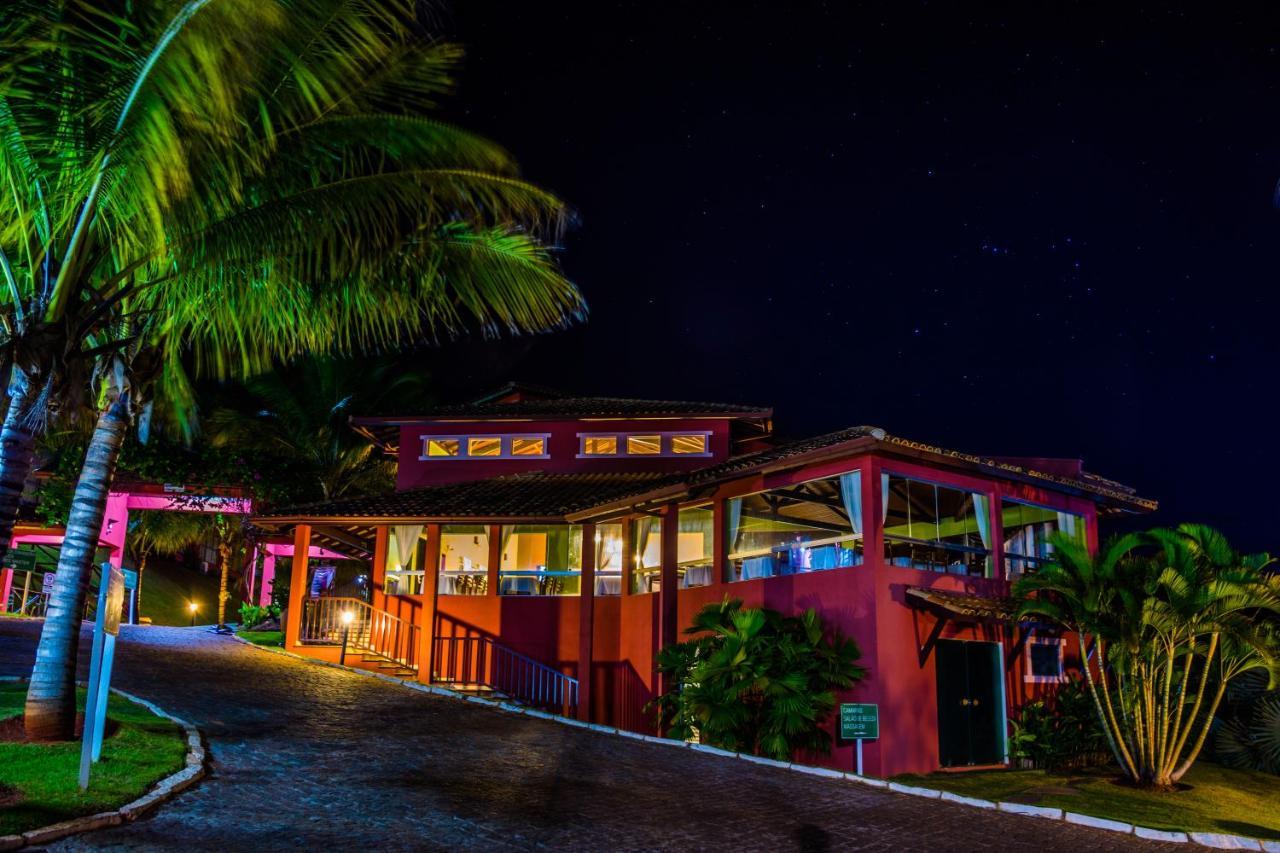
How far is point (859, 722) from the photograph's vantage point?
1248cm

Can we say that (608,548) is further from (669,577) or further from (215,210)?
(215,210)

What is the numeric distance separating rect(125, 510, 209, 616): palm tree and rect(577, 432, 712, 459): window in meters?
19.5

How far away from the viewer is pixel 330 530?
21312 millimetres

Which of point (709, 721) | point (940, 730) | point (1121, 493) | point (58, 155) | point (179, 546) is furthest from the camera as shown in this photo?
point (179, 546)

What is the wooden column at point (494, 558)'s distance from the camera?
2039 centimetres

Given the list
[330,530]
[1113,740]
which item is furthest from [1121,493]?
[330,530]

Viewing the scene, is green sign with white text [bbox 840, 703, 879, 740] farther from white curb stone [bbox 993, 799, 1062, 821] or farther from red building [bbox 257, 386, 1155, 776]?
white curb stone [bbox 993, 799, 1062, 821]

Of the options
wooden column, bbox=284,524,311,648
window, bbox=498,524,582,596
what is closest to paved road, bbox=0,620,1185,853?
wooden column, bbox=284,524,311,648

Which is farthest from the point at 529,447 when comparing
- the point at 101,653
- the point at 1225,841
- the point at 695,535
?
the point at 1225,841

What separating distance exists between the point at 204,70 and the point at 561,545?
14.6 m

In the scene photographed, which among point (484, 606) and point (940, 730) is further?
point (484, 606)

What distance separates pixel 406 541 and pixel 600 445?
15.6 feet

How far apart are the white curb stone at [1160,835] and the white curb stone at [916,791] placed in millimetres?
2040

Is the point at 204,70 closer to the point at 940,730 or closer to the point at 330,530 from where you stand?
the point at 940,730
